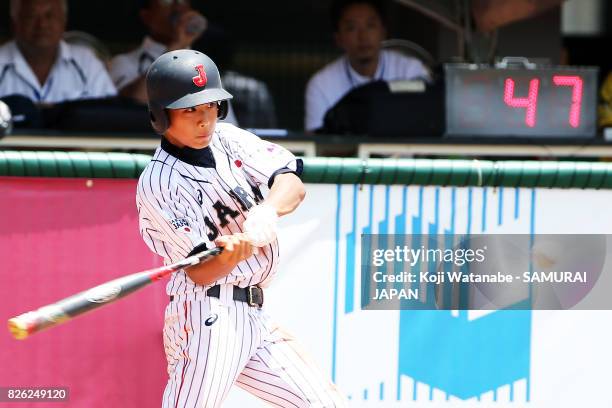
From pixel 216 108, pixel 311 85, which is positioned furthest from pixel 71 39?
pixel 216 108

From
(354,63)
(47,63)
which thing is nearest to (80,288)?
(47,63)

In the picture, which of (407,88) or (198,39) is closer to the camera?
(407,88)

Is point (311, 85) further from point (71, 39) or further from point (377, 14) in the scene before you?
Result: point (71, 39)

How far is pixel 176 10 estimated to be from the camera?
23.7 feet

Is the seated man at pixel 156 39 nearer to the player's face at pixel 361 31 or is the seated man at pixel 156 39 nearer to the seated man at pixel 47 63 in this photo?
the seated man at pixel 47 63

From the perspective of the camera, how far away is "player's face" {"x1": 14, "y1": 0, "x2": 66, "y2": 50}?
22.8 feet

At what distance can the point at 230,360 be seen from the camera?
11.4 feet

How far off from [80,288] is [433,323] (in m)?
1.24

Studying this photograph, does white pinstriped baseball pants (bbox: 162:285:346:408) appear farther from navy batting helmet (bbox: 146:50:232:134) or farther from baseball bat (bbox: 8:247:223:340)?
navy batting helmet (bbox: 146:50:232:134)

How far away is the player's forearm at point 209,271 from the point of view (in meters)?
3.30

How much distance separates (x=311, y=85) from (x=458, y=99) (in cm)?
124

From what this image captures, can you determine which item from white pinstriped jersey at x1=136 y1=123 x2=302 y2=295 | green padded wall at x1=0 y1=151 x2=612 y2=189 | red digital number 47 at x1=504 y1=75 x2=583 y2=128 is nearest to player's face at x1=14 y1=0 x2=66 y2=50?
red digital number 47 at x1=504 y1=75 x2=583 y2=128

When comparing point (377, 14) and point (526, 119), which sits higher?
point (377, 14)

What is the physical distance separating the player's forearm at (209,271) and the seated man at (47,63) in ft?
12.0
